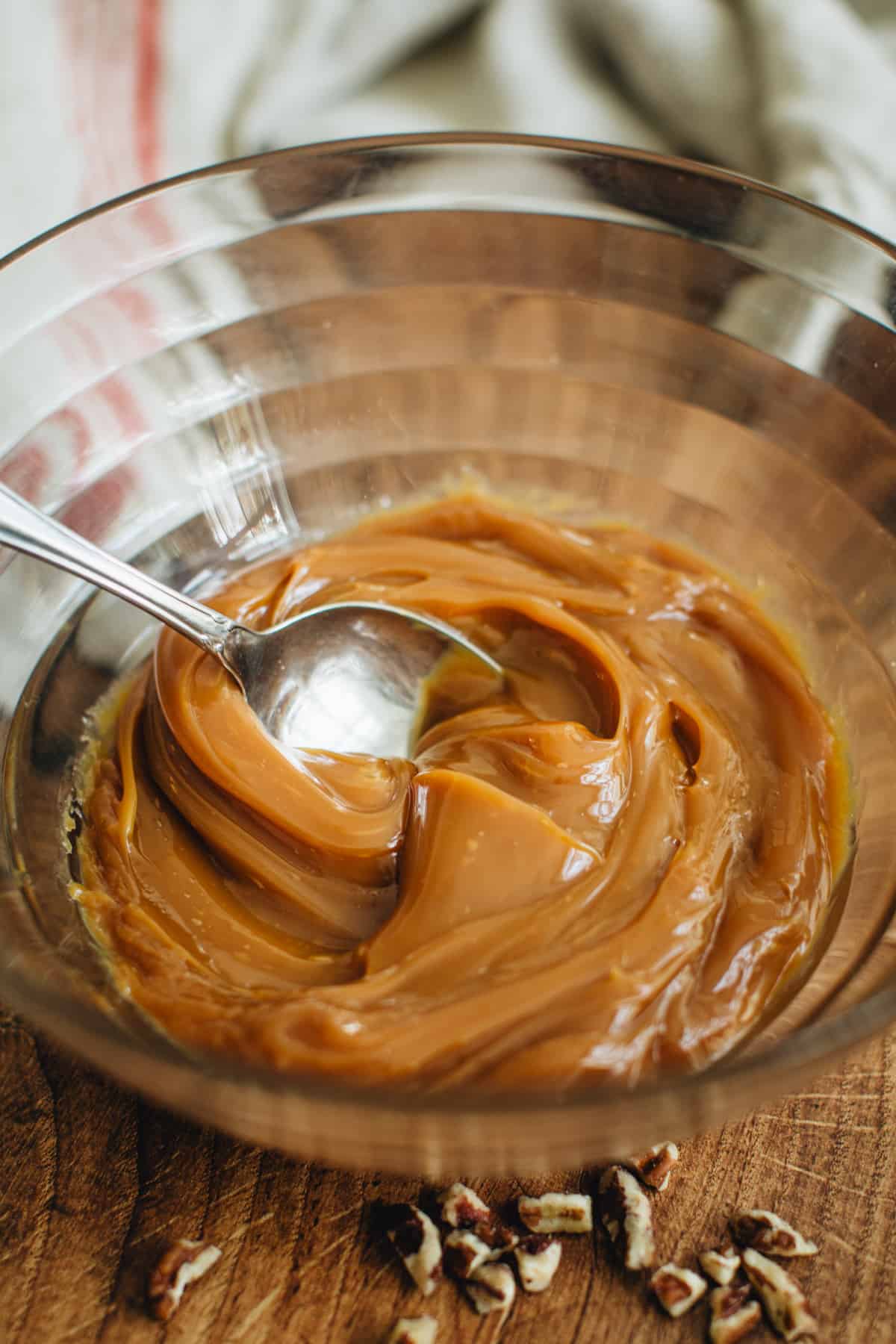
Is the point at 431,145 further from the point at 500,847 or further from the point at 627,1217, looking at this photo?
the point at 627,1217

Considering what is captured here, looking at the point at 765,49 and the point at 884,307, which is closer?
the point at 884,307

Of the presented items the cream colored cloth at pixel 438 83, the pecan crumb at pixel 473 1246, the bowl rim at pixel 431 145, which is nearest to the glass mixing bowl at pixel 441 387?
the bowl rim at pixel 431 145

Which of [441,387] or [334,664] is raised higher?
[441,387]

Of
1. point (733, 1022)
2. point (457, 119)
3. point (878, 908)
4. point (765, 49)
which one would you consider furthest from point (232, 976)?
point (765, 49)

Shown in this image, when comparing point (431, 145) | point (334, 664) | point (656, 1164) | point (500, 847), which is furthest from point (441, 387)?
point (656, 1164)

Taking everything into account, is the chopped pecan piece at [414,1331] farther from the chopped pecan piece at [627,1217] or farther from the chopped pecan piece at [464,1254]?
the chopped pecan piece at [627,1217]

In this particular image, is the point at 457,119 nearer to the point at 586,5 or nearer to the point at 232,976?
the point at 586,5
